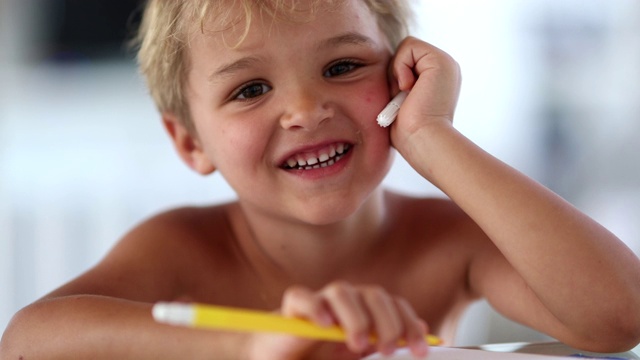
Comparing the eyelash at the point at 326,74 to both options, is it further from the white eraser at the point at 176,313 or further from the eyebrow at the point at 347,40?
the white eraser at the point at 176,313

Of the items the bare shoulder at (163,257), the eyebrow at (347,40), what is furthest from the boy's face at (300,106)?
the bare shoulder at (163,257)

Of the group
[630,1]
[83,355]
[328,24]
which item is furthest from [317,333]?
[630,1]

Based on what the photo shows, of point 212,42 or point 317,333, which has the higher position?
point 212,42

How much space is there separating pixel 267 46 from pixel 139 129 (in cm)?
128

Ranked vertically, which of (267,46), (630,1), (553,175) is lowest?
(267,46)

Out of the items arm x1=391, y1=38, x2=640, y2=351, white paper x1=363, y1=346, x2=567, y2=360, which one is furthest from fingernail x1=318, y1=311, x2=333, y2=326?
arm x1=391, y1=38, x2=640, y2=351

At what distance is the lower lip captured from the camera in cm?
80

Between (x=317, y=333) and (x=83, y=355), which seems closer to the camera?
(x=317, y=333)

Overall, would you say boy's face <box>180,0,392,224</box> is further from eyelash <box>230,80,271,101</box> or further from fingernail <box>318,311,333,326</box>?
fingernail <box>318,311,333,326</box>

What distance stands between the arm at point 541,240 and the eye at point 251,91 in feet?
0.43

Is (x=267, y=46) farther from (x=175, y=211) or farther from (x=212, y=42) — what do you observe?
(x=175, y=211)

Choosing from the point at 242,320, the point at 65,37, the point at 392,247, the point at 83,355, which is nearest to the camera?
the point at 242,320

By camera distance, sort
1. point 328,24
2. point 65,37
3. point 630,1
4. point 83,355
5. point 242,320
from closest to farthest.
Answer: point 242,320
point 83,355
point 328,24
point 65,37
point 630,1

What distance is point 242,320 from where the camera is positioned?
45 centimetres
